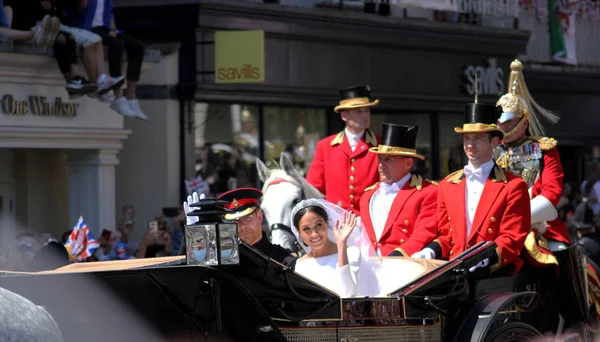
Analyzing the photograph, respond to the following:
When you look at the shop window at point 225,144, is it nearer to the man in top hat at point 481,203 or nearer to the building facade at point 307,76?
the building facade at point 307,76

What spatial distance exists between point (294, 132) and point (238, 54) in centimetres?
215

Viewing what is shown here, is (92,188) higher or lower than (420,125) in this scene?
lower

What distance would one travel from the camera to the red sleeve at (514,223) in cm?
826

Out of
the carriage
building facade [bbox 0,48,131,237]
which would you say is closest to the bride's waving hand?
the carriage

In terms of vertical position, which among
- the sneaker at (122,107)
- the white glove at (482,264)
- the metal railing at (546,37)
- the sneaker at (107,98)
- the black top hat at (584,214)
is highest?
the metal railing at (546,37)

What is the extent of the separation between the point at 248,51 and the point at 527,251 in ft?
30.6

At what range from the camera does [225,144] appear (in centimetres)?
1831

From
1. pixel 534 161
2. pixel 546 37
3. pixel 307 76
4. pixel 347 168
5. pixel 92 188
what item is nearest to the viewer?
pixel 534 161

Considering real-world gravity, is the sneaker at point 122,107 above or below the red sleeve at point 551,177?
above

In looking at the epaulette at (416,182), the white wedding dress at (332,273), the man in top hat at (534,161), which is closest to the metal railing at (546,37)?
the man in top hat at (534,161)

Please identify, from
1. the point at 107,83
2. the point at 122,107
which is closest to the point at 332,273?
the point at 107,83

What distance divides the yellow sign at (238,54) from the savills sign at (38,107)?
3.50m

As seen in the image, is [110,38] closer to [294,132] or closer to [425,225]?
[294,132]

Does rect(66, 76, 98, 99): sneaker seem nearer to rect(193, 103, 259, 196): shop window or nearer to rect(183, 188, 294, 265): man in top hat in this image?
rect(193, 103, 259, 196): shop window
